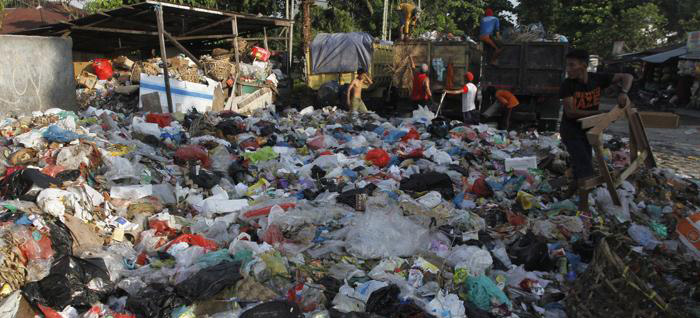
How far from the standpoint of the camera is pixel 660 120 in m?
6.13

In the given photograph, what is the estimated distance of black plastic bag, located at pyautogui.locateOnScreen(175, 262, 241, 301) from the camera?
2891mm

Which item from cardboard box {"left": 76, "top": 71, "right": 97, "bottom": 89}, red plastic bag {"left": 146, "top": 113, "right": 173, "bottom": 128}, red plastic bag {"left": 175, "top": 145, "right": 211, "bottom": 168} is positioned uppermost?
cardboard box {"left": 76, "top": 71, "right": 97, "bottom": 89}

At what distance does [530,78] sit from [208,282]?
7.37 meters

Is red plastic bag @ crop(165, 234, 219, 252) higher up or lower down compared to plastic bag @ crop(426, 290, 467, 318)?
higher up

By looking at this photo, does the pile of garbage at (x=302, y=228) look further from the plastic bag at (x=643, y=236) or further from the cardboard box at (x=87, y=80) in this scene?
the cardboard box at (x=87, y=80)

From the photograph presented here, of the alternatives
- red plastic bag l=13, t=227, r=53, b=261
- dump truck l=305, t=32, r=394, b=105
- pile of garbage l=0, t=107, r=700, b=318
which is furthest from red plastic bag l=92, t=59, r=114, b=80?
red plastic bag l=13, t=227, r=53, b=261

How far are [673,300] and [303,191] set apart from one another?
3.37 meters

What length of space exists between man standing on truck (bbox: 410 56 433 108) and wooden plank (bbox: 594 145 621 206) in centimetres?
532

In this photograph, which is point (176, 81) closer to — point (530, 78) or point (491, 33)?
point (491, 33)

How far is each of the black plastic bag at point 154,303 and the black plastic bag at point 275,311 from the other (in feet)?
1.57

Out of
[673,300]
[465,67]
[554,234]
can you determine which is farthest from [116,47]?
[673,300]

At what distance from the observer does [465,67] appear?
9.63 m

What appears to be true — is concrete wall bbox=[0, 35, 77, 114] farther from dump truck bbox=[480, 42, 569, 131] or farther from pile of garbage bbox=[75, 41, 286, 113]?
dump truck bbox=[480, 42, 569, 131]

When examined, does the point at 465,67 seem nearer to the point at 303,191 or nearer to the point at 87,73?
the point at 303,191
